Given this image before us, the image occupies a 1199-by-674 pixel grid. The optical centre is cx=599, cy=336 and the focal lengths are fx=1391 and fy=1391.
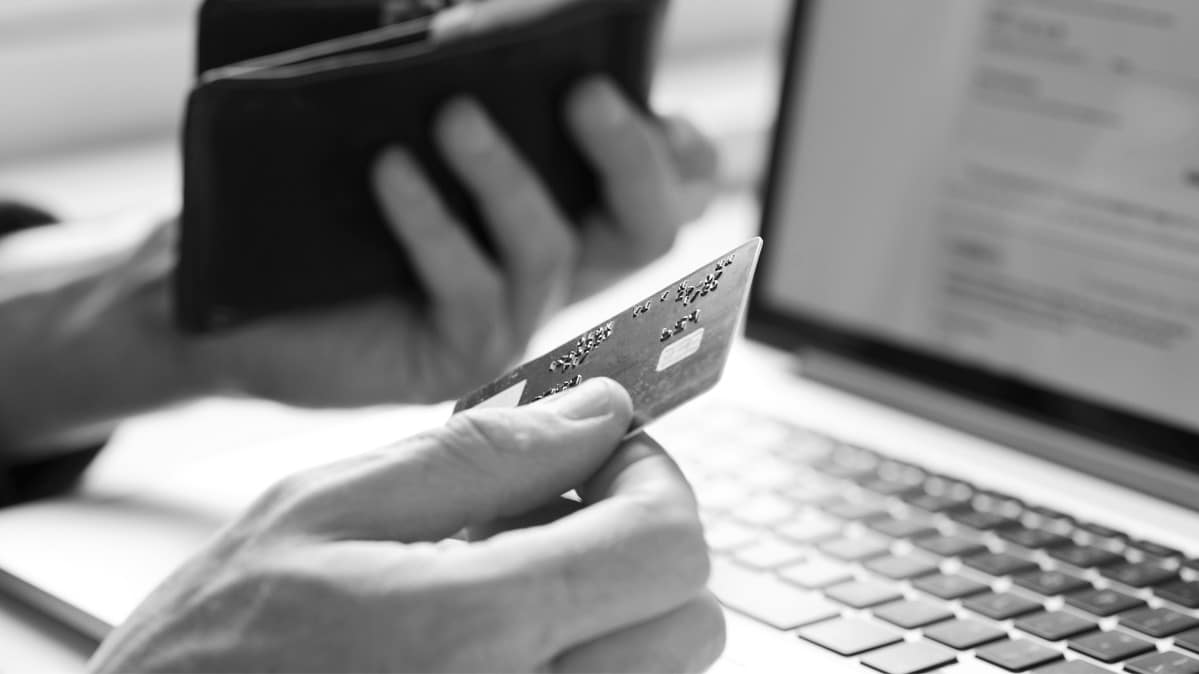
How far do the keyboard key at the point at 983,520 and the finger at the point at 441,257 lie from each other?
0.29 metres

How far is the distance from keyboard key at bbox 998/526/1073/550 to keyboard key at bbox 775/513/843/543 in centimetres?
7

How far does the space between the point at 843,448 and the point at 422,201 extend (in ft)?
0.81

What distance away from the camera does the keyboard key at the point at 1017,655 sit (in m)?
0.49

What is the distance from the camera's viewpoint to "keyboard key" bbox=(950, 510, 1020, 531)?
0.61 m

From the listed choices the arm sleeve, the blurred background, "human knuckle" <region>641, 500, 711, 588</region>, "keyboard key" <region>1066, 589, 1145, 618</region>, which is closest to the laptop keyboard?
"keyboard key" <region>1066, 589, 1145, 618</region>

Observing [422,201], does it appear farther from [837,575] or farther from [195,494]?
[837,575]

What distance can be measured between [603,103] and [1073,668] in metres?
0.38

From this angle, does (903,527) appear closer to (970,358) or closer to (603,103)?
(970,358)

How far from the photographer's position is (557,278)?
2.61 ft

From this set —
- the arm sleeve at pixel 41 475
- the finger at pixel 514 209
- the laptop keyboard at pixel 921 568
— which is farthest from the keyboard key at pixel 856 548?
the arm sleeve at pixel 41 475

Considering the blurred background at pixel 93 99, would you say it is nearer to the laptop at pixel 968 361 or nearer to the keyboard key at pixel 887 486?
the laptop at pixel 968 361

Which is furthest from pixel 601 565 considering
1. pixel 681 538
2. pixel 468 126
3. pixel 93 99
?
pixel 93 99

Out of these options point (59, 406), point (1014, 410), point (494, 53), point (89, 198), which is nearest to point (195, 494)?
point (59, 406)

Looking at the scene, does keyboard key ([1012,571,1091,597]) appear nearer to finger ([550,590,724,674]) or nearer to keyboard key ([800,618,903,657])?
keyboard key ([800,618,903,657])
